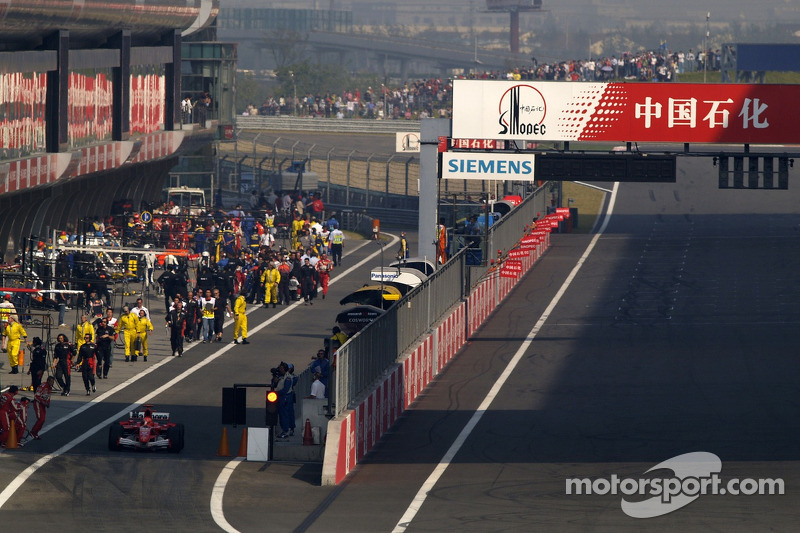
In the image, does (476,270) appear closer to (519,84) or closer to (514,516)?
(519,84)

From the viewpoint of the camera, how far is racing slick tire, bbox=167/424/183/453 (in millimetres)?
24406

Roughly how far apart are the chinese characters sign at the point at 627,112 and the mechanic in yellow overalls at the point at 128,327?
31.4ft

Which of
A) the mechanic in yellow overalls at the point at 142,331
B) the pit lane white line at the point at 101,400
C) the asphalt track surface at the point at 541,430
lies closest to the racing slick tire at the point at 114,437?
the asphalt track surface at the point at 541,430

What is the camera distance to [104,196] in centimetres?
5516

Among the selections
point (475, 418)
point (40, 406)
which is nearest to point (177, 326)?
point (40, 406)

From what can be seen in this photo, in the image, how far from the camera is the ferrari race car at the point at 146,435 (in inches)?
956

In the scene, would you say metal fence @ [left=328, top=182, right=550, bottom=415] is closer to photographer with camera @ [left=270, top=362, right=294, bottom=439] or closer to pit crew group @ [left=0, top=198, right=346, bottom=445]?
pit crew group @ [left=0, top=198, right=346, bottom=445]

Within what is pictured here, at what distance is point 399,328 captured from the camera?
1115 inches

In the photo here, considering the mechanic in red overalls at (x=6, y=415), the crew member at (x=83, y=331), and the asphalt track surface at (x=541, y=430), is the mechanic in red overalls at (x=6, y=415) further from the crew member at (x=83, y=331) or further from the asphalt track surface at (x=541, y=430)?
the crew member at (x=83, y=331)

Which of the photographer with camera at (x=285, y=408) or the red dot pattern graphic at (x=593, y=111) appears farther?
the red dot pattern graphic at (x=593, y=111)

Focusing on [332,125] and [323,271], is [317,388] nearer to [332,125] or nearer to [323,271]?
[323,271]

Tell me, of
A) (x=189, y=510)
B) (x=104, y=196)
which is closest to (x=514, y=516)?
(x=189, y=510)

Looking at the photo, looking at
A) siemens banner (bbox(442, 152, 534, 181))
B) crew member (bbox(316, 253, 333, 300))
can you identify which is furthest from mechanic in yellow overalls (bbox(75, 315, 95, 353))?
crew member (bbox(316, 253, 333, 300))

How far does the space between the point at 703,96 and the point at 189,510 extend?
63.6 ft
